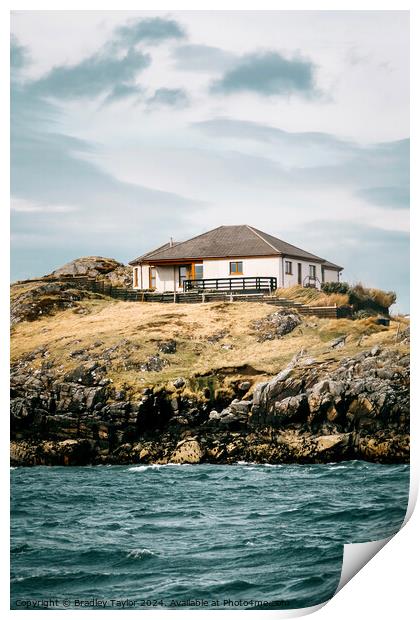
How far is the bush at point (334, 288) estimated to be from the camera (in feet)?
42.4

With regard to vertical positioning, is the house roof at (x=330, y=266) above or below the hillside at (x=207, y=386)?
above

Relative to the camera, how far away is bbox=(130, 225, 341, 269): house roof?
1304cm

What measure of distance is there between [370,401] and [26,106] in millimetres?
6180

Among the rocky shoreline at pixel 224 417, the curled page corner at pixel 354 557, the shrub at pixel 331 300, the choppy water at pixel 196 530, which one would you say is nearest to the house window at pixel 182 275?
the rocky shoreline at pixel 224 417

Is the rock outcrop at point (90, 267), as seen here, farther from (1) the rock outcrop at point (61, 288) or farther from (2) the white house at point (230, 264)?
(2) the white house at point (230, 264)

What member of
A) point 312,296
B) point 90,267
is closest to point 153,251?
point 90,267

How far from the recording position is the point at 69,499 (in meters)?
11.7

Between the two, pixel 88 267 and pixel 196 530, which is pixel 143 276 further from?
pixel 196 530

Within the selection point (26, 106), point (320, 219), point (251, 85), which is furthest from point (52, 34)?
point (320, 219)

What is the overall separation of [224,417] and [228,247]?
2.63 meters

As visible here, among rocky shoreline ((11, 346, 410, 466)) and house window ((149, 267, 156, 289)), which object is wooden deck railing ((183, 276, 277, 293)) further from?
rocky shoreline ((11, 346, 410, 466))

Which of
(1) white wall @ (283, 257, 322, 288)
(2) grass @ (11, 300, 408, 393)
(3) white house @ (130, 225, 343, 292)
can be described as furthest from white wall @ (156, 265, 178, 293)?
(1) white wall @ (283, 257, 322, 288)

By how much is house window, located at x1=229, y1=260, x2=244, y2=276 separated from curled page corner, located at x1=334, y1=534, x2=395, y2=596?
15.1 feet

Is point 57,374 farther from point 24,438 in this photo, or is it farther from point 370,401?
point 370,401
